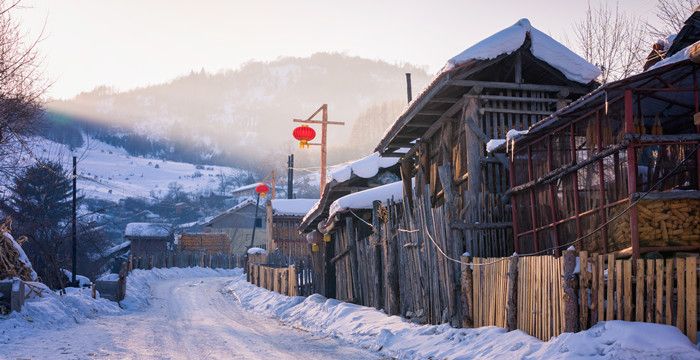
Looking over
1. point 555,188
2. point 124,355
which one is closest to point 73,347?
point 124,355

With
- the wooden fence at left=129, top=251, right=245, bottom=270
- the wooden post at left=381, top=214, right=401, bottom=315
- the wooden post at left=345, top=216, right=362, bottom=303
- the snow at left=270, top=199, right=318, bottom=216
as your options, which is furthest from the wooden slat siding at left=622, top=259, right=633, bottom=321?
the wooden fence at left=129, top=251, right=245, bottom=270

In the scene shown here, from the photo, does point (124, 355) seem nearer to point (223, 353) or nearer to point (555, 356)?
point (223, 353)

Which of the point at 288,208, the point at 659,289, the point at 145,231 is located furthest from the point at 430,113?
the point at 145,231

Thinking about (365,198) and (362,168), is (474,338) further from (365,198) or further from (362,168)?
(362,168)

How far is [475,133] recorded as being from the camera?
14.0 meters

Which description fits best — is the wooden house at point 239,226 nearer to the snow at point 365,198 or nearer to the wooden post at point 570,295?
the snow at point 365,198

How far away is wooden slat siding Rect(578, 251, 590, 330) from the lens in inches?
339

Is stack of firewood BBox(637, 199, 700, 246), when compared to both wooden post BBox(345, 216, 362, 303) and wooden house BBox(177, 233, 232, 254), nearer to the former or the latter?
wooden post BBox(345, 216, 362, 303)

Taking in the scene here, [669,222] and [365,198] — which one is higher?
[365,198]

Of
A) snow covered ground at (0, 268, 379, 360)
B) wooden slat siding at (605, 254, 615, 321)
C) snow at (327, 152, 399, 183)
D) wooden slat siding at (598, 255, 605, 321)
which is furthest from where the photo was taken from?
Result: snow at (327, 152, 399, 183)

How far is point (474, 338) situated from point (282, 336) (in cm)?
536

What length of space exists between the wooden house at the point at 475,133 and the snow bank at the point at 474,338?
781mm

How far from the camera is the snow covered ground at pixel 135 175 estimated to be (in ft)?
395

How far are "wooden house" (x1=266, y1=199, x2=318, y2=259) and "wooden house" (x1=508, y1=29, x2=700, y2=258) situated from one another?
3592cm
